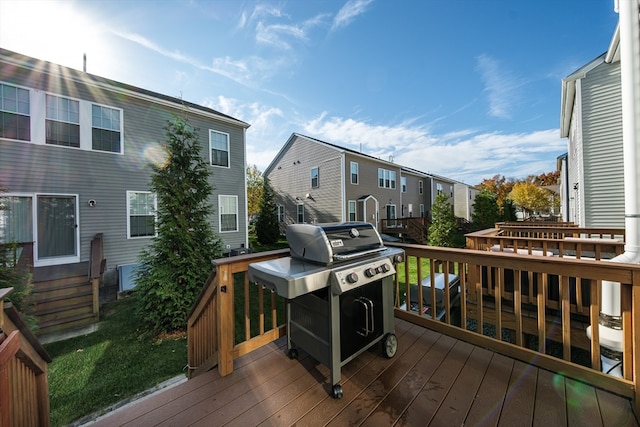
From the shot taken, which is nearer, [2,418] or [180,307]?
[2,418]

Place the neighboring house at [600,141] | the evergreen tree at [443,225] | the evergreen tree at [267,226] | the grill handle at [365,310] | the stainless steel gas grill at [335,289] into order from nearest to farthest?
the stainless steel gas grill at [335,289], the grill handle at [365,310], the neighboring house at [600,141], the evergreen tree at [443,225], the evergreen tree at [267,226]

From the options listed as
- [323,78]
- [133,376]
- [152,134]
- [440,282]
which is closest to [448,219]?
[440,282]

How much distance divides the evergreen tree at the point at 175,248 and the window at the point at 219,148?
4707mm

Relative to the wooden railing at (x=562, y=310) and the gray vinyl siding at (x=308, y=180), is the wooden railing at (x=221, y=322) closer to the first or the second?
the wooden railing at (x=562, y=310)

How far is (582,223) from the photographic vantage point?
268 inches

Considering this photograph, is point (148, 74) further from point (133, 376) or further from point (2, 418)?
point (2, 418)

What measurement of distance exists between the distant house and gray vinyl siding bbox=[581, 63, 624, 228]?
31.9 ft

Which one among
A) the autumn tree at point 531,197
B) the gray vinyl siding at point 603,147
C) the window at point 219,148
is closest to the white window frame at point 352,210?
the window at point 219,148

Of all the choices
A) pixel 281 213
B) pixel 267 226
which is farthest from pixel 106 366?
pixel 281 213

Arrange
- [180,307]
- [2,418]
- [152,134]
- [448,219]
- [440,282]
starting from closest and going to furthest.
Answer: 1. [2,418]
2. [180,307]
3. [440,282]
4. [152,134]
5. [448,219]

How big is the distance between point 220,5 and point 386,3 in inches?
155

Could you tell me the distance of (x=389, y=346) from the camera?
91.5 inches

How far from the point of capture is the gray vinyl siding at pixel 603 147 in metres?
6.17

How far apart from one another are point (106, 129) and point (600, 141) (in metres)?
13.9
